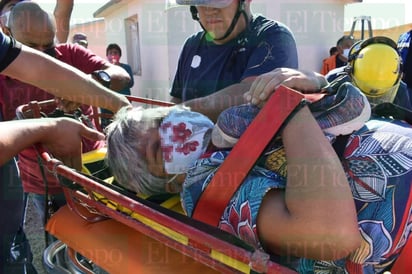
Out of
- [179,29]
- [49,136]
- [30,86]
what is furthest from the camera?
[179,29]

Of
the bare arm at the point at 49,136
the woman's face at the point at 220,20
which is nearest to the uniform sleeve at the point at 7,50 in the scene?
the bare arm at the point at 49,136

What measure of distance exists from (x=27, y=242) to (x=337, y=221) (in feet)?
6.25

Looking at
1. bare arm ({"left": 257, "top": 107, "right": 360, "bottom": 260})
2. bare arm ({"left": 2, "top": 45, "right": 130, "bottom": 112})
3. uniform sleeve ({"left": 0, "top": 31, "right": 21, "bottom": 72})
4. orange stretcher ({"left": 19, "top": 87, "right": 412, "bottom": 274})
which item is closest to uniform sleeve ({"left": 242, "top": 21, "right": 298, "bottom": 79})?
bare arm ({"left": 2, "top": 45, "right": 130, "bottom": 112})

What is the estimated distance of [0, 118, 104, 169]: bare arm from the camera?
4.65 feet

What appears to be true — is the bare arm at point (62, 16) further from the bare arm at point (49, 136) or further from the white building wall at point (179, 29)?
the white building wall at point (179, 29)

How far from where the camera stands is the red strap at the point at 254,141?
1.11 m

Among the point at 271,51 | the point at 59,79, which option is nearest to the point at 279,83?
the point at 271,51

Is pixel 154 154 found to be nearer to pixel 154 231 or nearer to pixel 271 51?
pixel 154 231

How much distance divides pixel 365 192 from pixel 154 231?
23.9 inches

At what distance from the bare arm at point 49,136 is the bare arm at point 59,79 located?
18 centimetres

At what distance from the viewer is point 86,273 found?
1462mm

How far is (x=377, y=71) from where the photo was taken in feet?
7.14

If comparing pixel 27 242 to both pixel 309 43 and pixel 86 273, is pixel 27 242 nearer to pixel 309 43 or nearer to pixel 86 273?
pixel 86 273

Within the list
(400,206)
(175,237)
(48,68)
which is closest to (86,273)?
(175,237)
